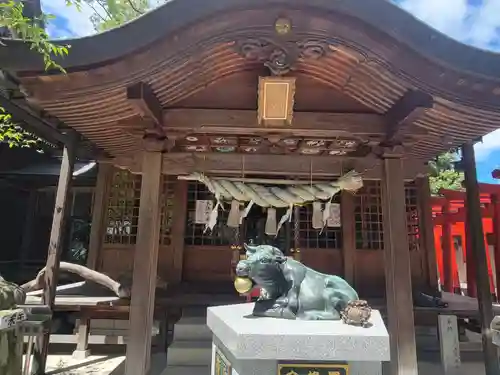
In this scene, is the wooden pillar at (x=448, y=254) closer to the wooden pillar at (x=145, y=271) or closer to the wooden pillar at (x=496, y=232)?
the wooden pillar at (x=496, y=232)

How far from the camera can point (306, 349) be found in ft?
8.15

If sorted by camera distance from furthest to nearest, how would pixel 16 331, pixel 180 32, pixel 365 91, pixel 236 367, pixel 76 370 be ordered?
pixel 76 370
pixel 365 91
pixel 16 331
pixel 180 32
pixel 236 367

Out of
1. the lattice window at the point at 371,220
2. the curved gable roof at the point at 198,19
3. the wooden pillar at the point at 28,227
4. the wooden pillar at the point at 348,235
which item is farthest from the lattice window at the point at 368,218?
the wooden pillar at the point at 28,227

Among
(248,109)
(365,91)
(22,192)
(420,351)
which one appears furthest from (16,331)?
(22,192)

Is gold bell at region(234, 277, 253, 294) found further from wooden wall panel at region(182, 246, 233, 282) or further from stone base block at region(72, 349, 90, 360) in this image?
stone base block at region(72, 349, 90, 360)

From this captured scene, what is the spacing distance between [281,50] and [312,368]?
3.07 meters

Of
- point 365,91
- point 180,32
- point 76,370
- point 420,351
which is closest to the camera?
point 180,32

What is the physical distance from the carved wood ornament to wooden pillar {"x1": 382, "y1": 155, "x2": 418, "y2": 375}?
1814mm

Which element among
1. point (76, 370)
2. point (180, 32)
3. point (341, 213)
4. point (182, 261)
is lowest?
point (76, 370)

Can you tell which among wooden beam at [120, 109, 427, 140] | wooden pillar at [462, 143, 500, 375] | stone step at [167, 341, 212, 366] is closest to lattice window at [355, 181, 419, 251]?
wooden pillar at [462, 143, 500, 375]

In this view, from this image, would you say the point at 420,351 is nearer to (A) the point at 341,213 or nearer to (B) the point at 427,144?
(A) the point at 341,213

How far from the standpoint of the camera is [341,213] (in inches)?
303

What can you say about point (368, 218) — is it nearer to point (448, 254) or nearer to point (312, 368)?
point (448, 254)

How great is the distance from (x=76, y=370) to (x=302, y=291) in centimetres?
486
